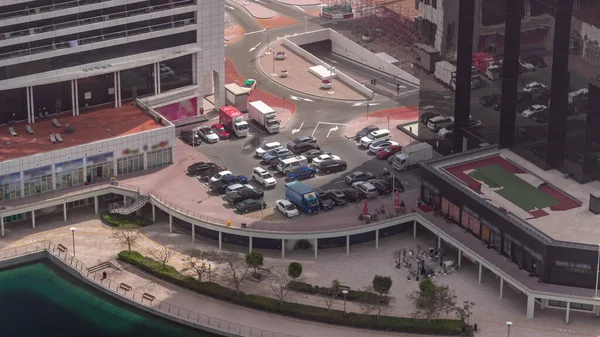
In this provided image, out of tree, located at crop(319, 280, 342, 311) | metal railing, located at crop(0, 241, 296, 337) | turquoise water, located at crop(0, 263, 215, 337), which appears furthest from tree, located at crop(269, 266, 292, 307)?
turquoise water, located at crop(0, 263, 215, 337)

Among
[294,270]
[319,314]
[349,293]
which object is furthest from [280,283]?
[349,293]

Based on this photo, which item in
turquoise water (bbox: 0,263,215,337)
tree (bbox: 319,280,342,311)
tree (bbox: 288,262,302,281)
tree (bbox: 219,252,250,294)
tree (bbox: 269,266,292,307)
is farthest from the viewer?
tree (bbox: 219,252,250,294)

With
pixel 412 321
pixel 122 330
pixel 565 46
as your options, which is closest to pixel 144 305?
pixel 122 330

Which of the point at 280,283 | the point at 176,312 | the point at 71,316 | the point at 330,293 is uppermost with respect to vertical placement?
the point at 280,283

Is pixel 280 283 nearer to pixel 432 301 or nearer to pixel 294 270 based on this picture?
pixel 294 270

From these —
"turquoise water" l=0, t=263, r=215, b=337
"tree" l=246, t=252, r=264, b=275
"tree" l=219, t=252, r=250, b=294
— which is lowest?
"turquoise water" l=0, t=263, r=215, b=337

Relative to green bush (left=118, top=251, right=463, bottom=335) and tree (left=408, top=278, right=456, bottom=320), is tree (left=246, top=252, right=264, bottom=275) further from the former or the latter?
tree (left=408, top=278, right=456, bottom=320)

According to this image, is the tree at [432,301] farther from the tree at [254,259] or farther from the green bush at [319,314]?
the tree at [254,259]
